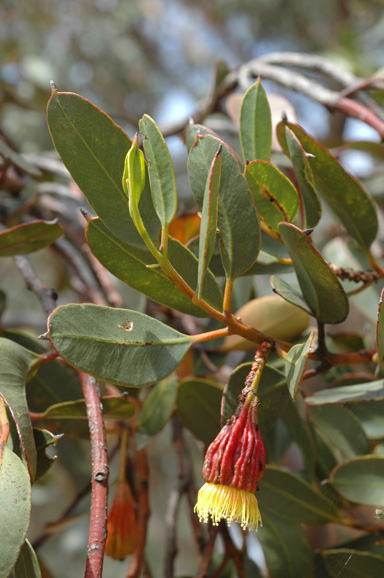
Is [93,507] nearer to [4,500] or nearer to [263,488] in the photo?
[4,500]

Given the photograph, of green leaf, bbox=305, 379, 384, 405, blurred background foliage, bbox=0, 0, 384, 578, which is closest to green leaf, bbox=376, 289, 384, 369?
green leaf, bbox=305, 379, 384, 405

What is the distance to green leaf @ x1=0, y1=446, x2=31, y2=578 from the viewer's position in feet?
0.93

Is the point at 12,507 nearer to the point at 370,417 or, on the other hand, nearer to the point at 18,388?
the point at 18,388

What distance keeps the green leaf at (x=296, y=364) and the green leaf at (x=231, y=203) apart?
0.07 m

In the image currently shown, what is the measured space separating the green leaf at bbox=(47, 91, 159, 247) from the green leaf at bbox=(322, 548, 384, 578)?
292 millimetres

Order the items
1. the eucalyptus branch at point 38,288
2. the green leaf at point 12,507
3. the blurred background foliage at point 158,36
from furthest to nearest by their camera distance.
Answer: the blurred background foliage at point 158,36
the eucalyptus branch at point 38,288
the green leaf at point 12,507

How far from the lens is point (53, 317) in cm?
32

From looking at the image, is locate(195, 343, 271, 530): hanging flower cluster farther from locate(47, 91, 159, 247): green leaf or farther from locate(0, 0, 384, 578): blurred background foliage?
locate(0, 0, 384, 578): blurred background foliage

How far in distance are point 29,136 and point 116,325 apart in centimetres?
238

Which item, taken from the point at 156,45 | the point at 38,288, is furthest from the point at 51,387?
the point at 156,45

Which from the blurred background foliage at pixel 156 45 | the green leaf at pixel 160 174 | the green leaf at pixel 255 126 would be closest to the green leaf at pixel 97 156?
the green leaf at pixel 160 174

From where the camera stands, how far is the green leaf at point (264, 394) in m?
0.39

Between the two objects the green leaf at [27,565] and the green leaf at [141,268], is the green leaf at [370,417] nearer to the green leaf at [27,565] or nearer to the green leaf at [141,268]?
the green leaf at [141,268]

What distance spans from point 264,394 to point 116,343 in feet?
0.40
